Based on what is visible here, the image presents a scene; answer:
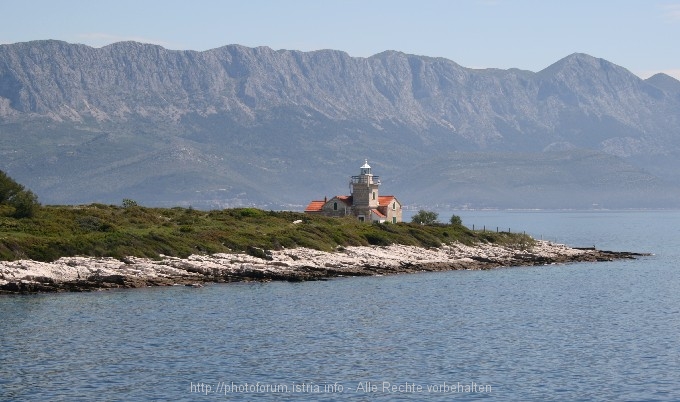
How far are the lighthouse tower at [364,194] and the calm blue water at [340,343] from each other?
45022 millimetres

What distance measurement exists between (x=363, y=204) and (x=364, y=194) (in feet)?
3.84

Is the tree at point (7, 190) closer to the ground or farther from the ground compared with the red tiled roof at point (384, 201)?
closer to the ground

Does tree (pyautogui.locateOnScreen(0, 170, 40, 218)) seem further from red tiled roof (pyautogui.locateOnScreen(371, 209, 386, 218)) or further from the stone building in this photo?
red tiled roof (pyautogui.locateOnScreen(371, 209, 386, 218))

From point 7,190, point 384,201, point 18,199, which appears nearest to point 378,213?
point 384,201

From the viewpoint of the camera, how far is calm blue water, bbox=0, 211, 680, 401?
4659cm

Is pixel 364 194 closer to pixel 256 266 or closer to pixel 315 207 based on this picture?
pixel 315 207

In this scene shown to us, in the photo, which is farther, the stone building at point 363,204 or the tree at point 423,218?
the tree at point 423,218

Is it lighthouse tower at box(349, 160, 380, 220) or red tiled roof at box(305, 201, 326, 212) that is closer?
lighthouse tower at box(349, 160, 380, 220)

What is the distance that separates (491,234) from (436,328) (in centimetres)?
6642

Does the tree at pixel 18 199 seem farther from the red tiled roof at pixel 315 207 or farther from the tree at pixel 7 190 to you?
the red tiled roof at pixel 315 207

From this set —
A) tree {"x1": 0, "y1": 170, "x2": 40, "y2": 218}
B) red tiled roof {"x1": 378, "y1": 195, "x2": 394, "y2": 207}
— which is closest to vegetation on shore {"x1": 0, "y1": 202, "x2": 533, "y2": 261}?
tree {"x1": 0, "y1": 170, "x2": 40, "y2": 218}

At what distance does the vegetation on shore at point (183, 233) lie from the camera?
83800mm

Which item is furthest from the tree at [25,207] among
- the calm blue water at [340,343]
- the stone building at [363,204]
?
the stone building at [363,204]

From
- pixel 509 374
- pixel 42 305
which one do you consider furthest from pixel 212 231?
pixel 509 374
